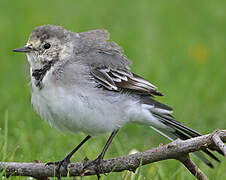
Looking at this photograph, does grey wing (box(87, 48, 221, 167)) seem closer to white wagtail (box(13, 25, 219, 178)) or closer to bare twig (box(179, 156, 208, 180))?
white wagtail (box(13, 25, 219, 178))

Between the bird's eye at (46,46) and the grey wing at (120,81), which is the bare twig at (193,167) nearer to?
the grey wing at (120,81)

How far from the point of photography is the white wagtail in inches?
197

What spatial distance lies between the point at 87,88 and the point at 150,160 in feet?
4.23

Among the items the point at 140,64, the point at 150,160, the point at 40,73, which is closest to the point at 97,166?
the point at 150,160

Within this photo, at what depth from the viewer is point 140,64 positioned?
390 inches

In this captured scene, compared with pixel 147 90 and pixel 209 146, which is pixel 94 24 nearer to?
pixel 147 90

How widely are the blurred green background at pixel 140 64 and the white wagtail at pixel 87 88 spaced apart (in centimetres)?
51

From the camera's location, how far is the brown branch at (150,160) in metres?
3.96

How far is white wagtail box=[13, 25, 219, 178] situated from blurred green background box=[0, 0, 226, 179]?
51cm

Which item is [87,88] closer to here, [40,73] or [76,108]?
[76,108]

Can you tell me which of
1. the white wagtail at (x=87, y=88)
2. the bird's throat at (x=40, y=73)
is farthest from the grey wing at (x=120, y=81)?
the bird's throat at (x=40, y=73)

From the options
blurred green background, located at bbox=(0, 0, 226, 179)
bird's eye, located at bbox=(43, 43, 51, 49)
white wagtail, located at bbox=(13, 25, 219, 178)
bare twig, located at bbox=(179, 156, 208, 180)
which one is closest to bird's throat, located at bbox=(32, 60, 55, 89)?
white wagtail, located at bbox=(13, 25, 219, 178)

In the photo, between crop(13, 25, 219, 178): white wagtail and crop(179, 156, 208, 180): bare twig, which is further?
crop(13, 25, 219, 178): white wagtail

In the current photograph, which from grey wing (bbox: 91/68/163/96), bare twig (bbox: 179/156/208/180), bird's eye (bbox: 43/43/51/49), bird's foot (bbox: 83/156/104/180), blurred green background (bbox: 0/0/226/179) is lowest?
blurred green background (bbox: 0/0/226/179)
